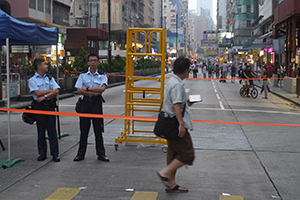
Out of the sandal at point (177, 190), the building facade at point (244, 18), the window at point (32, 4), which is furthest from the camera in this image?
the building facade at point (244, 18)

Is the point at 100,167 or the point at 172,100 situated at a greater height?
the point at 172,100

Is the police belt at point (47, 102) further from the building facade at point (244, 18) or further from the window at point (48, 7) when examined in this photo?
the building facade at point (244, 18)

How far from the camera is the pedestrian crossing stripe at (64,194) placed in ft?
18.5

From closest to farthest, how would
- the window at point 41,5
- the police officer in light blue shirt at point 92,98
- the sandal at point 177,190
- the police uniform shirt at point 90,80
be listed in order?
the sandal at point 177,190
the police officer in light blue shirt at point 92,98
the police uniform shirt at point 90,80
the window at point 41,5

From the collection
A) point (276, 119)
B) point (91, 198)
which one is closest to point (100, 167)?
point (91, 198)

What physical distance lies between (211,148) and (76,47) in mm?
57065

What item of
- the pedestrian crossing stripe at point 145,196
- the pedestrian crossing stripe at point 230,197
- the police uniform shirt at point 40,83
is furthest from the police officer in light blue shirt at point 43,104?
the pedestrian crossing stripe at point 230,197

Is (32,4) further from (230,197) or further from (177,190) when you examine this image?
(230,197)

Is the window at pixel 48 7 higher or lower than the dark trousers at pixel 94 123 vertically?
higher

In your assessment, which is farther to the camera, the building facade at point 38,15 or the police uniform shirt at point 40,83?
the building facade at point 38,15

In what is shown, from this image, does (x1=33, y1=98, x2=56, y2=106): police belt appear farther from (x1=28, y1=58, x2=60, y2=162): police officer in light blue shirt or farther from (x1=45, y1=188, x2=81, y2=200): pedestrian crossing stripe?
(x1=45, y1=188, x2=81, y2=200): pedestrian crossing stripe

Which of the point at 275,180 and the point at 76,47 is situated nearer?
the point at 275,180

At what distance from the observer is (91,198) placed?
5617 mm

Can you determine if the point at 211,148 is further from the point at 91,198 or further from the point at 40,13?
the point at 40,13
